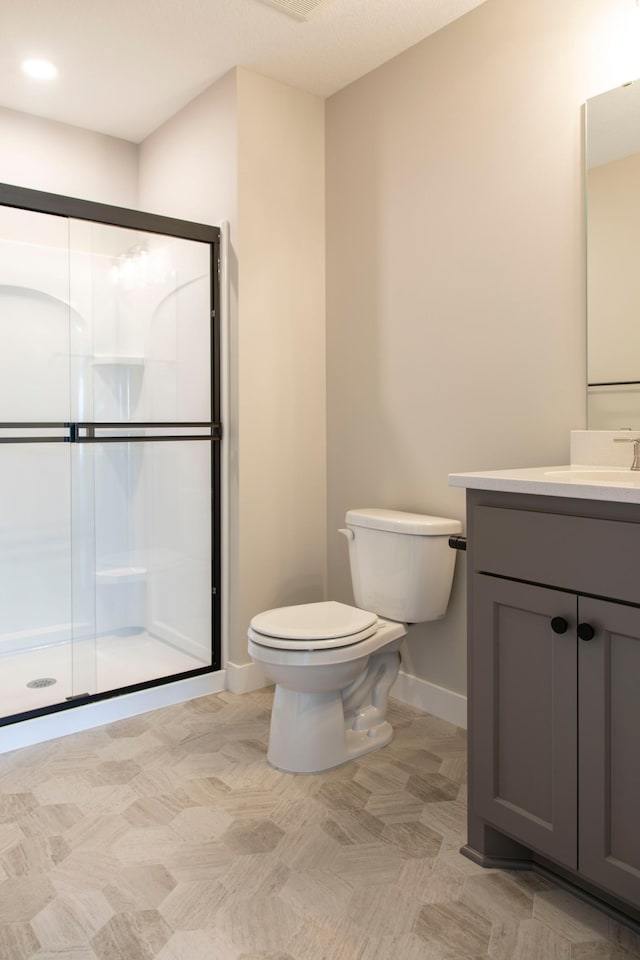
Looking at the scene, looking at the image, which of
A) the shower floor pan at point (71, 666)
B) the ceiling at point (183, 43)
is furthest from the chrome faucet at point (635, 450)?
the shower floor pan at point (71, 666)

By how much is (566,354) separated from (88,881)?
6.24 feet

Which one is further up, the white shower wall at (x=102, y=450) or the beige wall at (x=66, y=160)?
the beige wall at (x=66, y=160)

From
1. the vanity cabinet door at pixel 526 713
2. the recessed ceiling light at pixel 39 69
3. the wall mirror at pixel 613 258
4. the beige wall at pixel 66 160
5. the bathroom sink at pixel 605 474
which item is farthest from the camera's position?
the beige wall at pixel 66 160

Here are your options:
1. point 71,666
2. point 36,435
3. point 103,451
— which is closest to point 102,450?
point 103,451

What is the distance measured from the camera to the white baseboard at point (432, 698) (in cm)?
250

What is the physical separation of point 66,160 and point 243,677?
2.50 m

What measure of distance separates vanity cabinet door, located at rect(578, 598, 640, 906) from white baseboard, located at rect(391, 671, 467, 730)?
1035 mm

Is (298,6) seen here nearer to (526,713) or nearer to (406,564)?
(406,564)

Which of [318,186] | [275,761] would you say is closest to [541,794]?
[275,761]

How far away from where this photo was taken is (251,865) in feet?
5.60

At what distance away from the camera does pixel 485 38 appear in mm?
2318

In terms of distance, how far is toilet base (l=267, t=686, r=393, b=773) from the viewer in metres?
2.17

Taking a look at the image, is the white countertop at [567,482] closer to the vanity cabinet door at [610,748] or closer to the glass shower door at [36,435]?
the vanity cabinet door at [610,748]

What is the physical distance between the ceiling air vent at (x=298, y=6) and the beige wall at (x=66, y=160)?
1.40 meters
